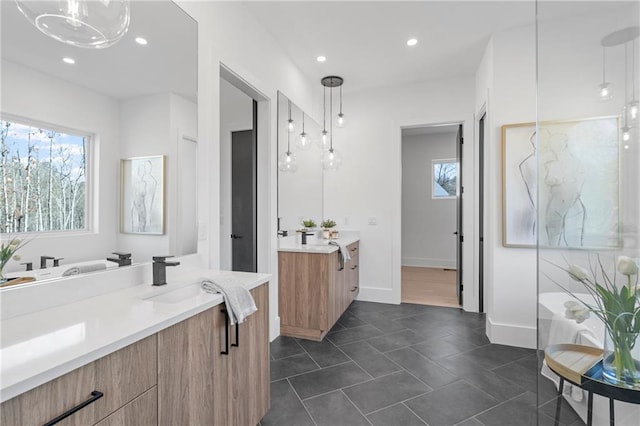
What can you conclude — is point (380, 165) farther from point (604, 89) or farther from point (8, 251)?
point (8, 251)

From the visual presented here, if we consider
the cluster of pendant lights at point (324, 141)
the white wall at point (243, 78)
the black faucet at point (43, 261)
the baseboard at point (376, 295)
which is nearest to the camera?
the black faucet at point (43, 261)

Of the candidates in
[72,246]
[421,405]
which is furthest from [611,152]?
[72,246]

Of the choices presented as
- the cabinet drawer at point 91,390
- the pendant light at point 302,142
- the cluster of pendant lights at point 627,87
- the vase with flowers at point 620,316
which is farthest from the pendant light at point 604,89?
the pendant light at point 302,142

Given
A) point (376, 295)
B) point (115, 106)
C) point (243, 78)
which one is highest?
point (243, 78)

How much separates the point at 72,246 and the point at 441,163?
263 inches

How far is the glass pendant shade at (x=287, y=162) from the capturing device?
3295mm

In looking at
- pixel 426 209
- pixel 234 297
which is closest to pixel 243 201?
pixel 234 297

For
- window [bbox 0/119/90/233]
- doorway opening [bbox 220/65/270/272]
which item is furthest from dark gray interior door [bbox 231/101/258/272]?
window [bbox 0/119/90/233]

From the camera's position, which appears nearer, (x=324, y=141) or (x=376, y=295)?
(x=324, y=141)

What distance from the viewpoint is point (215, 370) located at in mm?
1372

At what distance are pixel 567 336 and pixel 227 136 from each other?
2.64 metres

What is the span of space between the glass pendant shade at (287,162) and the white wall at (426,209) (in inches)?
163

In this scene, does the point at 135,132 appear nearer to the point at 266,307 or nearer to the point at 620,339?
the point at 266,307

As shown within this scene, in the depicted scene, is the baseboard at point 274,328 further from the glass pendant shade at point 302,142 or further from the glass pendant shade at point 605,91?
the glass pendant shade at point 605,91
